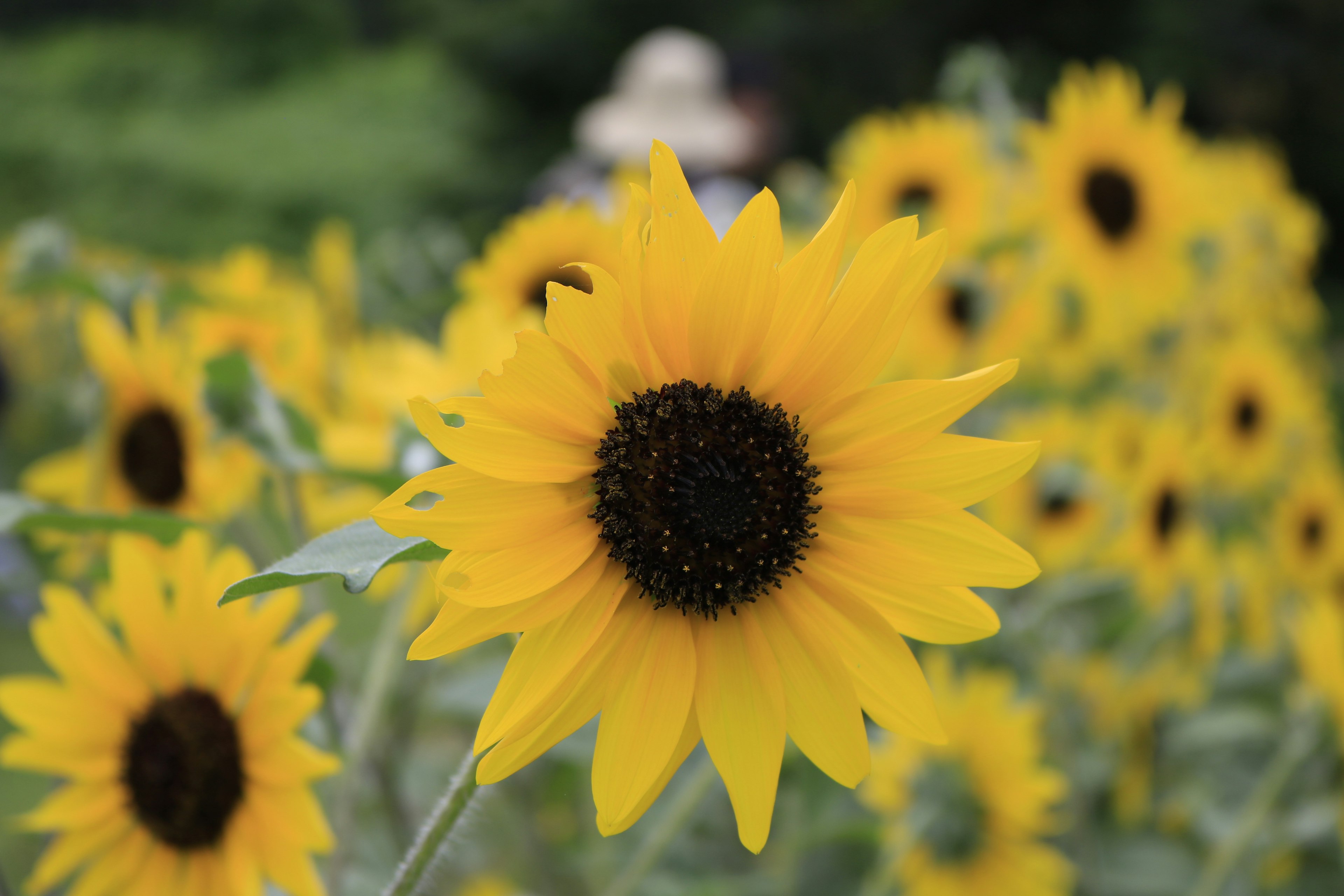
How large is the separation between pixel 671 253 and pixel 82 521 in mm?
398

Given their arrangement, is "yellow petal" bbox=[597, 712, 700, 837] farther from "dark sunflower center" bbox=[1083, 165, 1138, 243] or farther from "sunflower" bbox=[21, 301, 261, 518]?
"dark sunflower center" bbox=[1083, 165, 1138, 243]

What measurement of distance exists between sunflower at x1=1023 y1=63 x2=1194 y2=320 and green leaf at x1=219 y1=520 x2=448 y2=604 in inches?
56.2

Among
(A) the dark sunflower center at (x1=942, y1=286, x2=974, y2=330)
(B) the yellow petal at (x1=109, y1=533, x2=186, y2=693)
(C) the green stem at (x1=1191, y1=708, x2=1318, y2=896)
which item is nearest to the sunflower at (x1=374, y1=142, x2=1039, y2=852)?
(B) the yellow petal at (x1=109, y1=533, x2=186, y2=693)

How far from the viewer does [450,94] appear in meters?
7.71

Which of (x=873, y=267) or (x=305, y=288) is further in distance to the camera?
(x=305, y=288)

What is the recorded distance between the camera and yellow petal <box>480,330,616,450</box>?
489 millimetres

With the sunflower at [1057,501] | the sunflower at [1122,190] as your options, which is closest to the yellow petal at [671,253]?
the sunflower at [1057,501]

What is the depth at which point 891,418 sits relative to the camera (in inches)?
20.9

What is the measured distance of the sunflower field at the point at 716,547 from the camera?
52 centimetres

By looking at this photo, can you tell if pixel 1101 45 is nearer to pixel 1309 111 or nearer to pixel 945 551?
pixel 1309 111

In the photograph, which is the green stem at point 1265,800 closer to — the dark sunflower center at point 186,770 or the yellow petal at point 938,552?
the yellow petal at point 938,552

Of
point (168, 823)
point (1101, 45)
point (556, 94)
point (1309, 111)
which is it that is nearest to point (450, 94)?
point (556, 94)

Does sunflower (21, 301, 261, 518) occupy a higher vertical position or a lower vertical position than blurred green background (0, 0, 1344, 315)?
lower

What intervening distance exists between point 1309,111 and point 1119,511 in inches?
335
